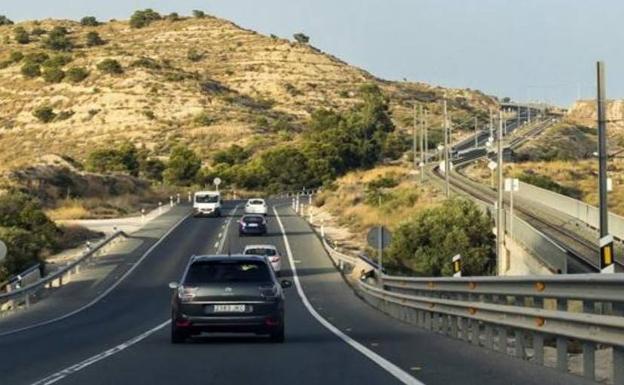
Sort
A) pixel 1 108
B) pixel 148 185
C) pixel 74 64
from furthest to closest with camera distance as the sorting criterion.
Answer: pixel 74 64 → pixel 1 108 → pixel 148 185

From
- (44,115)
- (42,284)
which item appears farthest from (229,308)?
(44,115)

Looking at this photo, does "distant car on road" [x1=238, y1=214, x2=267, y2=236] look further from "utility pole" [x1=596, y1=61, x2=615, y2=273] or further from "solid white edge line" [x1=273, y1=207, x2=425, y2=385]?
"utility pole" [x1=596, y1=61, x2=615, y2=273]

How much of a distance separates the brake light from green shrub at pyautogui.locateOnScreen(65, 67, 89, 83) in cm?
16512

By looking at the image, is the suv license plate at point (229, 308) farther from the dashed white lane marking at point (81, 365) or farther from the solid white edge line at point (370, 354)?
the solid white edge line at point (370, 354)

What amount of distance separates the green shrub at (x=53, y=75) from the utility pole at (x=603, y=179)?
14893 cm

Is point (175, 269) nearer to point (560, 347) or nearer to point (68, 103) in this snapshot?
point (560, 347)

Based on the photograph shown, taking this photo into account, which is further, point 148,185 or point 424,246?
point 148,185

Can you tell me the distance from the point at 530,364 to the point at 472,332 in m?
4.44

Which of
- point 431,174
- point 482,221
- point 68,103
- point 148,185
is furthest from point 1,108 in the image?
point 482,221

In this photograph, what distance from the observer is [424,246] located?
59.6 metres

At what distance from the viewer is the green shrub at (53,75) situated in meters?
180

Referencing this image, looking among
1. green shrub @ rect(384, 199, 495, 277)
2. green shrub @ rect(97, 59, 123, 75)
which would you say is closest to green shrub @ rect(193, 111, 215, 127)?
green shrub @ rect(97, 59, 123, 75)

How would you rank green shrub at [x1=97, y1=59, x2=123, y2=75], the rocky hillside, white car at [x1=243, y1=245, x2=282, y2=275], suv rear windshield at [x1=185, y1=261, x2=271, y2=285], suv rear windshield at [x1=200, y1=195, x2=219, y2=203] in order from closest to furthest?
suv rear windshield at [x1=185, y1=261, x2=271, y2=285] → white car at [x1=243, y1=245, x2=282, y2=275] → suv rear windshield at [x1=200, y1=195, x2=219, y2=203] → the rocky hillside → green shrub at [x1=97, y1=59, x2=123, y2=75]

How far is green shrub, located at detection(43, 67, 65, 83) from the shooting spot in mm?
179500
